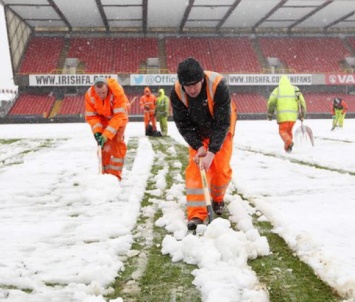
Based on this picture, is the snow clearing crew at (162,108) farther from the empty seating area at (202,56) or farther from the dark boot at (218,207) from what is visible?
the empty seating area at (202,56)

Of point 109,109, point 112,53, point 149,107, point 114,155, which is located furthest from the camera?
point 112,53

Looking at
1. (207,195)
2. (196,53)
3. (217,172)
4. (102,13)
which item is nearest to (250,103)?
(196,53)

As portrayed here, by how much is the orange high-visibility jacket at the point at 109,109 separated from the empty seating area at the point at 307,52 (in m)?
28.7

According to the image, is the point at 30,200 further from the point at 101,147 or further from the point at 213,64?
the point at 213,64

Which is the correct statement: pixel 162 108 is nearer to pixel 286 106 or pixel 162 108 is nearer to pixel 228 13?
pixel 286 106

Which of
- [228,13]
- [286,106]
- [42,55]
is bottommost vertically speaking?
[286,106]

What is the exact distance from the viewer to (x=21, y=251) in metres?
2.61

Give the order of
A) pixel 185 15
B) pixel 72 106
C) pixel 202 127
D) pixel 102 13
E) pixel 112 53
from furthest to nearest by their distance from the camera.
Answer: pixel 112 53
pixel 72 106
pixel 185 15
pixel 102 13
pixel 202 127

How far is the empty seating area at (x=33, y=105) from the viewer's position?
94.0 feet

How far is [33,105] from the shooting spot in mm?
29375

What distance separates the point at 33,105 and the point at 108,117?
85.2 feet

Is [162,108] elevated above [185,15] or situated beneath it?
situated beneath

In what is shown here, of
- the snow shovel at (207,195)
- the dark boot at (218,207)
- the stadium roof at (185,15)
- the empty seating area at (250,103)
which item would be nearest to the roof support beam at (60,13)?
the stadium roof at (185,15)

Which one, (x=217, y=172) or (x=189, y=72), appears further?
(x=217, y=172)
